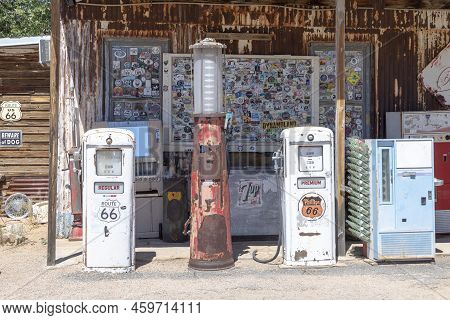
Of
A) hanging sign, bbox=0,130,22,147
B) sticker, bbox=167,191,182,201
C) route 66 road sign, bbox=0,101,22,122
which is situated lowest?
sticker, bbox=167,191,182,201

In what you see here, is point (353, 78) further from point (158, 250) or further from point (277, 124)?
point (158, 250)

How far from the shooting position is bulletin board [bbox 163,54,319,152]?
9352 mm

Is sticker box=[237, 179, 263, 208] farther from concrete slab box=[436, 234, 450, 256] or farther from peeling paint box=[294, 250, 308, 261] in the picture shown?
concrete slab box=[436, 234, 450, 256]

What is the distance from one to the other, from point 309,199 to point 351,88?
327 centimetres

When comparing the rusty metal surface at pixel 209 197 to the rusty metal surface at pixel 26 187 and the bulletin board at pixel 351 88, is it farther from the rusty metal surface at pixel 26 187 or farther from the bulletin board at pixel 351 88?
the rusty metal surface at pixel 26 187

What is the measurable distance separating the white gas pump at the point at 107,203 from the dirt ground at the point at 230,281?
0.23m

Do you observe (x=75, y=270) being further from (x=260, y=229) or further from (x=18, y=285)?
(x=260, y=229)

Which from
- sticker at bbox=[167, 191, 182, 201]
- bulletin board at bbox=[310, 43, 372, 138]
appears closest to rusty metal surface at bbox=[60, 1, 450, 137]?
bulletin board at bbox=[310, 43, 372, 138]

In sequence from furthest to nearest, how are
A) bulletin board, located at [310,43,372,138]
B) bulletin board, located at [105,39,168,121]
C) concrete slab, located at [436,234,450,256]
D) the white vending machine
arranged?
bulletin board, located at [310,43,372,138], bulletin board, located at [105,39,168,121], concrete slab, located at [436,234,450,256], the white vending machine

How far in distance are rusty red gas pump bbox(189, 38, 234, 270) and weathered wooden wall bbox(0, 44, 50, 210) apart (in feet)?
16.2

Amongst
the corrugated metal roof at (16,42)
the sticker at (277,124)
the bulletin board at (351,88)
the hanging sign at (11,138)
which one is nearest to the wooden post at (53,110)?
the sticker at (277,124)

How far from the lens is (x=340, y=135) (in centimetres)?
769

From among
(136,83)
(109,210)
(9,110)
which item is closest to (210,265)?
(109,210)

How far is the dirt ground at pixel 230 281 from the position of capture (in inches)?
238
